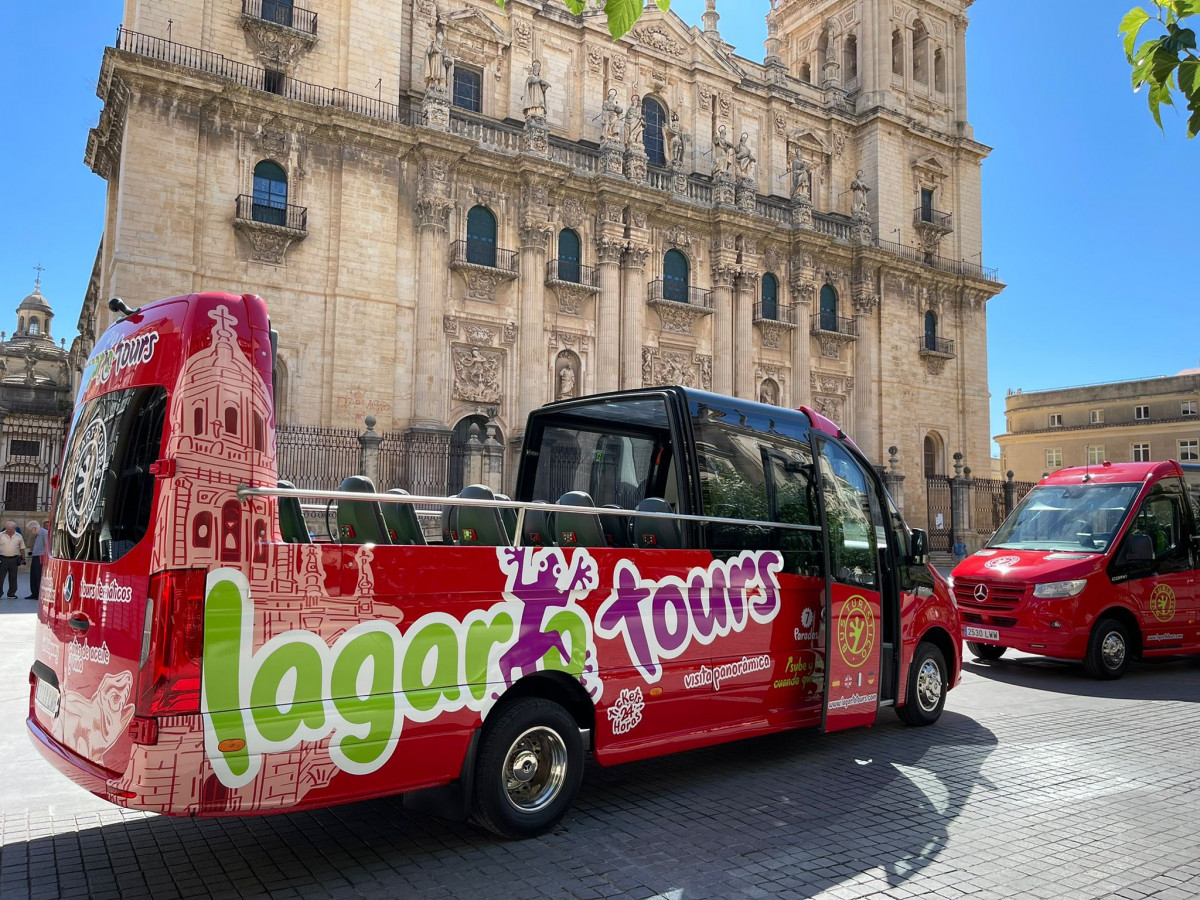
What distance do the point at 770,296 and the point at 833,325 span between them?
3.50 meters

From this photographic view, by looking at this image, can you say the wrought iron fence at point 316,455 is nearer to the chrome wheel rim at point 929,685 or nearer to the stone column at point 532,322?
the stone column at point 532,322

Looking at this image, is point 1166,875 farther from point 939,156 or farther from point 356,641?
point 939,156

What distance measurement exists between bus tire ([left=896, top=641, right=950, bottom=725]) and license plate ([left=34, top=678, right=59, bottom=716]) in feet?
19.9

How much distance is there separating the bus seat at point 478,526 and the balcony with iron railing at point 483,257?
19900 mm

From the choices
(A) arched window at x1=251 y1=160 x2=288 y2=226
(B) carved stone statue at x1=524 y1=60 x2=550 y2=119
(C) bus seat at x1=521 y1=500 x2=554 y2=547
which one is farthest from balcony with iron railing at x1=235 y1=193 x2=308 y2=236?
(C) bus seat at x1=521 y1=500 x2=554 y2=547

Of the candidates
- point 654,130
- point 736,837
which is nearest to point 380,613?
point 736,837

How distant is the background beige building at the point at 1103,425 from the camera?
49.3 m

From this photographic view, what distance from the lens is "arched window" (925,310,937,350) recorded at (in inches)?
1410

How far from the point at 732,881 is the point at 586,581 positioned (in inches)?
66.6

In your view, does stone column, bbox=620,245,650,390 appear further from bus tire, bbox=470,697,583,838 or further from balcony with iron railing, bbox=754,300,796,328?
bus tire, bbox=470,697,583,838

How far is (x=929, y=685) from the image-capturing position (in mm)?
7277

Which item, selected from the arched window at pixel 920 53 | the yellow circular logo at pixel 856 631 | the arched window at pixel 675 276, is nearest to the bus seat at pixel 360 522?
the yellow circular logo at pixel 856 631

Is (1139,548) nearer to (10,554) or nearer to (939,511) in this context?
(10,554)

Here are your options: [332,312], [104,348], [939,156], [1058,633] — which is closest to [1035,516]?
[1058,633]
